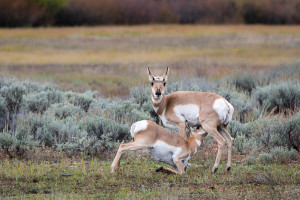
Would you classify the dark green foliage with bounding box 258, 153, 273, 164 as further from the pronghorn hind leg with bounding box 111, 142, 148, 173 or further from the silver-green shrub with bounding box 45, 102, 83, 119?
the silver-green shrub with bounding box 45, 102, 83, 119

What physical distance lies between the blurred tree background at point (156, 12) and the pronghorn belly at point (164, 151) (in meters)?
46.5

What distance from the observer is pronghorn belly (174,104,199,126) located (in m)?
9.45

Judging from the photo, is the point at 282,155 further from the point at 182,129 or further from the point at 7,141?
the point at 7,141

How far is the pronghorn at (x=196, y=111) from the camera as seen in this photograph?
9.13 m

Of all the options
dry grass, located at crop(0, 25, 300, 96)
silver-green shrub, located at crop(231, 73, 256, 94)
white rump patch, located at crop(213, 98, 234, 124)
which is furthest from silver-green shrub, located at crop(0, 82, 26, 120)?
silver-green shrub, located at crop(231, 73, 256, 94)

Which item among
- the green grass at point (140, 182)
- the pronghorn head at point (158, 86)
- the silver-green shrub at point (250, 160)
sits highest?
the pronghorn head at point (158, 86)

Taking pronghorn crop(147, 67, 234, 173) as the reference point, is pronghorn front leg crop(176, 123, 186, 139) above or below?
below

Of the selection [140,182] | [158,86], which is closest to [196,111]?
Answer: [158,86]

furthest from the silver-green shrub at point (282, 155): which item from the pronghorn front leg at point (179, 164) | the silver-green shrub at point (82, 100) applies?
the silver-green shrub at point (82, 100)

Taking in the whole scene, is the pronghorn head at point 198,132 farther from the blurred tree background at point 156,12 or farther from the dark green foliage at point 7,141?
the blurred tree background at point 156,12

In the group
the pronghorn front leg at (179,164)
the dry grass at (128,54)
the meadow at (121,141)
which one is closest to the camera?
the meadow at (121,141)

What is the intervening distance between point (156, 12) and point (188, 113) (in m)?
52.2

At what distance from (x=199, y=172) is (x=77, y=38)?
3282 cm

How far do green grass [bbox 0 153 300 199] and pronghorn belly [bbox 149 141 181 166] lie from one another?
0.29 meters
